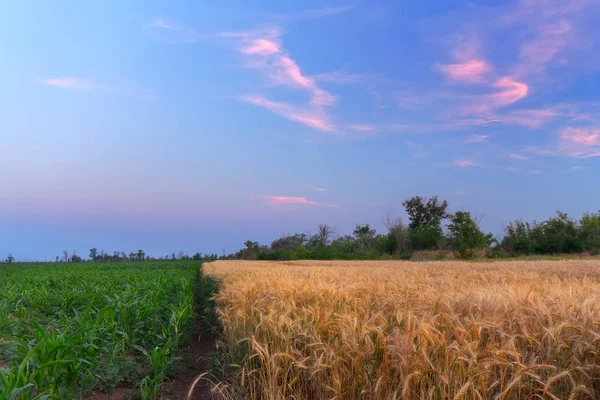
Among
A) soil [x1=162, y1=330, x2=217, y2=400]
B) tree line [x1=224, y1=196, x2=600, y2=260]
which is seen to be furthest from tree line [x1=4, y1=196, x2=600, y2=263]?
soil [x1=162, y1=330, x2=217, y2=400]

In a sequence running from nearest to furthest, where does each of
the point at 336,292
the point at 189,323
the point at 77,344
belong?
1. the point at 77,344
2. the point at 336,292
3. the point at 189,323

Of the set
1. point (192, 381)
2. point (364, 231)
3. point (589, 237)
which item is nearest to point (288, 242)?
point (364, 231)

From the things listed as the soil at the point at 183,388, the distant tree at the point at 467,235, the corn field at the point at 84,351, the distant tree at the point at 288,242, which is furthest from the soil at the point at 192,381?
the distant tree at the point at 288,242

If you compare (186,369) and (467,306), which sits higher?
(467,306)

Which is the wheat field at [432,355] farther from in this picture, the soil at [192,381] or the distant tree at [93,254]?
the distant tree at [93,254]

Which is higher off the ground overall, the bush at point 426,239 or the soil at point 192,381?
the bush at point 426,239

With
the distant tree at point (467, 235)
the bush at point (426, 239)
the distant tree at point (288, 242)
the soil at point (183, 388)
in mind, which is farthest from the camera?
the distant tree at point (288, 242)

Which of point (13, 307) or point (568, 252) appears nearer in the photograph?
point (13, 307)

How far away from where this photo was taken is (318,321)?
4039 mm

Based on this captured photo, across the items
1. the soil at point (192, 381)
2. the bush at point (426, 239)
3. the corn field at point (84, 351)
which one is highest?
the bush at point (426, 239)

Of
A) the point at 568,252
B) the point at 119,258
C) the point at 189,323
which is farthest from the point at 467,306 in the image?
the point at 119,258

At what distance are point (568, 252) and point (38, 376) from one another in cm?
5823

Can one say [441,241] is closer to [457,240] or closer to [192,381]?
[457,240]

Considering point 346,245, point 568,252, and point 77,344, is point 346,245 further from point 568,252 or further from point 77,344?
point 77,344
